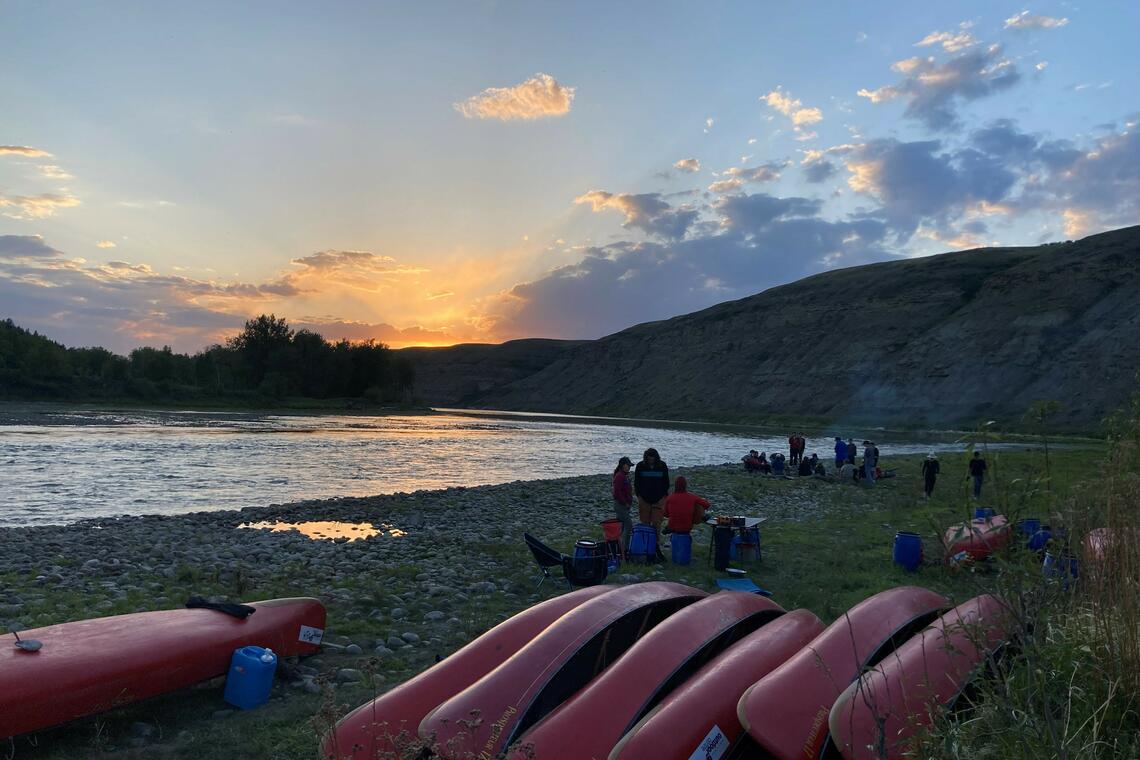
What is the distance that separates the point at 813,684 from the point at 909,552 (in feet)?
24.2

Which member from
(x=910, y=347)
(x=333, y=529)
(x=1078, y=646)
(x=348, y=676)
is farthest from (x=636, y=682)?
(x=910, y=347)

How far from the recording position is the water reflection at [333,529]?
48.7 feet

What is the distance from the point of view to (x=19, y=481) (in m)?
21.8

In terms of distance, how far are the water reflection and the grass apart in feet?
10.2

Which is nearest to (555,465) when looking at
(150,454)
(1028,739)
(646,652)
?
(150,454)

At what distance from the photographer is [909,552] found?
11242 millimetres

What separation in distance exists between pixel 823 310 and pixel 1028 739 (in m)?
106

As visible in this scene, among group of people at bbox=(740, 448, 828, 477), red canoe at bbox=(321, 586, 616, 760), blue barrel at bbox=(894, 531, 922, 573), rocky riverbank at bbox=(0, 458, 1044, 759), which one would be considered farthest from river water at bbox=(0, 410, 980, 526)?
red canoe at bbox=(321, 586, 616, 760)

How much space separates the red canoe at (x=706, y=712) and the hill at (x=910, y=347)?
64.7 metres

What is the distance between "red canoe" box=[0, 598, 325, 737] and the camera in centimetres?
534

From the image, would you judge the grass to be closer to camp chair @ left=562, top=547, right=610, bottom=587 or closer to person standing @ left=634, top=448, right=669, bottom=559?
camp chair @ left=562, top=547, right=610, bottom=587

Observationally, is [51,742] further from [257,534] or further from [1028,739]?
[257,534]

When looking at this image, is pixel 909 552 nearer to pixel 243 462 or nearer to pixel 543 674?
pixel 543 674

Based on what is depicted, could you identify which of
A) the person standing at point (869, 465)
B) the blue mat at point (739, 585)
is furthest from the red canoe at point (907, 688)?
the person standing at point (869, 465)
